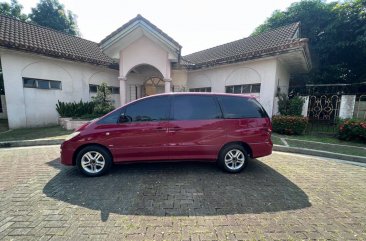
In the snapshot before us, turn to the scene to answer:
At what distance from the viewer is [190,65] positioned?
11820 mm

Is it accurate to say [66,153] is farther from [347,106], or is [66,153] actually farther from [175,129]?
[347,106]

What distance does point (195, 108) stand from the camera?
13.6ft

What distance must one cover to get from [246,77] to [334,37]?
887cm

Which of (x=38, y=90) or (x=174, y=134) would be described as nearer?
(x=174, y=134)

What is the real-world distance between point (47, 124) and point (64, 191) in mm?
8973

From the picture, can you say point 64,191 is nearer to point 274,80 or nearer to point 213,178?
point 213,178

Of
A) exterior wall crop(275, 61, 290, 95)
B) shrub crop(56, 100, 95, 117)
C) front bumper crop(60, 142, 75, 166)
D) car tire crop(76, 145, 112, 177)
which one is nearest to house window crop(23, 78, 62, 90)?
shrub crop(56, 100, 95, 117)

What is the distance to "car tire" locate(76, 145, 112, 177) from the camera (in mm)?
3920

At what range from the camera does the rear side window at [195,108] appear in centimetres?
408

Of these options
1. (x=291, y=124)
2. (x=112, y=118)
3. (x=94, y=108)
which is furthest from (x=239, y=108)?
(x=94, y=108)

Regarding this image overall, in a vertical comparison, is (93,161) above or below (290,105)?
below

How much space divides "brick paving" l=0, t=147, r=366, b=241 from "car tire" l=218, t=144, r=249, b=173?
166 millimetres

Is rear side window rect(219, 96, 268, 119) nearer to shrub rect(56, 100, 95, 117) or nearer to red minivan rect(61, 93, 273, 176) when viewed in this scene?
red minivan rect(61, 93, 273, 176)

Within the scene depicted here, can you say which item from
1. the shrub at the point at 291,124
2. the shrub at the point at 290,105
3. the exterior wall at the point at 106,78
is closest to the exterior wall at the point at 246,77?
the shrub at the point at 290,105
